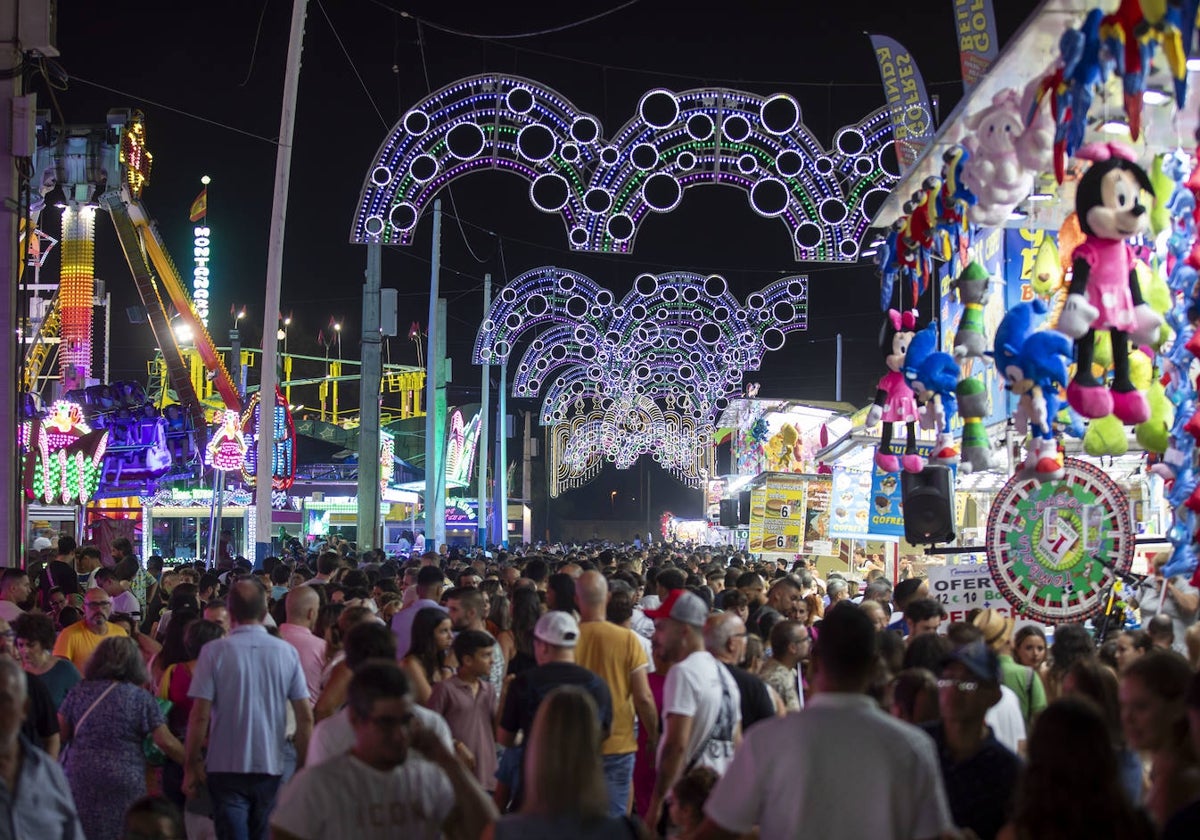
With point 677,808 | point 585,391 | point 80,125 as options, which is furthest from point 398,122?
point 585,391

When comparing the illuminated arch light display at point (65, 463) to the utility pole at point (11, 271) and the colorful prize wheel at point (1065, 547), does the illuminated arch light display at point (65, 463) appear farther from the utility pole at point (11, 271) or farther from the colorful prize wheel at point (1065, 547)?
the colorful prize wheel at point (1065, 547)

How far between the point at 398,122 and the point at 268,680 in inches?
472

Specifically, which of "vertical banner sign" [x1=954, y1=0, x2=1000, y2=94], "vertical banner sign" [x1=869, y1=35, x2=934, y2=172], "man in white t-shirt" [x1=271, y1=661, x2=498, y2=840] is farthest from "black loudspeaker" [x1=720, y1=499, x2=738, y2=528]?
"man in white t-shirt" [x1=271, y1=661, x2=498, y2=840]

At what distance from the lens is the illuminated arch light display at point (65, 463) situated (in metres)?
30.0

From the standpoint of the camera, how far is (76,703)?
7.49 metres

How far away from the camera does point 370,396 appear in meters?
27.3

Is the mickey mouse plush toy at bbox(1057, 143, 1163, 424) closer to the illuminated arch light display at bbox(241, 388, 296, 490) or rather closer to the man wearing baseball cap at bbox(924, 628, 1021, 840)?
the man wearing baseball cap at bbox(924, 628, 1021, 840)

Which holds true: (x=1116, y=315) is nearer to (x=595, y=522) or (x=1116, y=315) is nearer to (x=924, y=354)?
(x=924, y=354)

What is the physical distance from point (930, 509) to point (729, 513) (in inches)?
1629

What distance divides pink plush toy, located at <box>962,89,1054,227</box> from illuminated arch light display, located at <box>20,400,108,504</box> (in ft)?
75.7

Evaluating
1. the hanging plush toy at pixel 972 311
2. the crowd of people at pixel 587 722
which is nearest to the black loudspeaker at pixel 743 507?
the crowd of people at pixel 587 722

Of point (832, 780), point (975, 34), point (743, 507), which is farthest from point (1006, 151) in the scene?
point (743, 507)

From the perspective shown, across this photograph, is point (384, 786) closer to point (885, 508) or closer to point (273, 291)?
point (885, 508)

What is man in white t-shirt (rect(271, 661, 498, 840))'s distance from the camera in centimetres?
465
